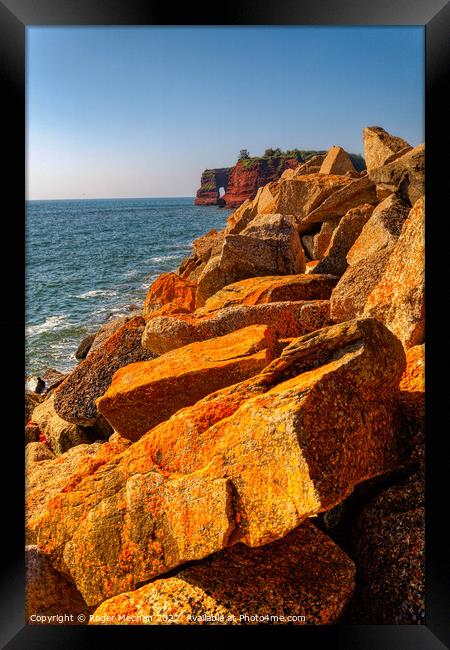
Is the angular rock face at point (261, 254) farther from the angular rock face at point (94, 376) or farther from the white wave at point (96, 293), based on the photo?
the angular rock face at point (94, 376)

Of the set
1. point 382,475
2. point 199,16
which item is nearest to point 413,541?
point 382,475

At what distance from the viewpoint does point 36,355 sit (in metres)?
7.54

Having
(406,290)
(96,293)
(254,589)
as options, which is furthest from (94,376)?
(406,290)

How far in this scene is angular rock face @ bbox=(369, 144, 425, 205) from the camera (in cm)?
666

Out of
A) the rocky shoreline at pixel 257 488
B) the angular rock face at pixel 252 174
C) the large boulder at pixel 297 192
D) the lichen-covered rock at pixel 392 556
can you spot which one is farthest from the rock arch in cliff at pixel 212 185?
the lichen-covered rock at pixel 392 556

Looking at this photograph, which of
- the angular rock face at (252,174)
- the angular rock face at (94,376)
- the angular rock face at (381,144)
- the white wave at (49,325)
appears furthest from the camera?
the angular rock face at (381,144)

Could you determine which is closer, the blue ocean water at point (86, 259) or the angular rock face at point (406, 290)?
the angular rock face at point (406, 290)

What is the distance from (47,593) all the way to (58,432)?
8.63ft

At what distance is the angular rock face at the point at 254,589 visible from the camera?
3748 millimetres

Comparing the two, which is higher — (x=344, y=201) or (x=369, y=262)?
Answer: (x=344, y=201)

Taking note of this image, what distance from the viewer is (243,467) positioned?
366 cm

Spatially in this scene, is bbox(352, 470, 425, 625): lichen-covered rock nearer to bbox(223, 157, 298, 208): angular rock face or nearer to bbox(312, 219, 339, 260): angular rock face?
bbox(223, 157, 298, 208): angular rock face

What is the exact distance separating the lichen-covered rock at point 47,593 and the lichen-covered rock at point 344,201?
7.10 m

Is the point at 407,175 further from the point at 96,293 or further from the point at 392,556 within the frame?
the point at 392,556
